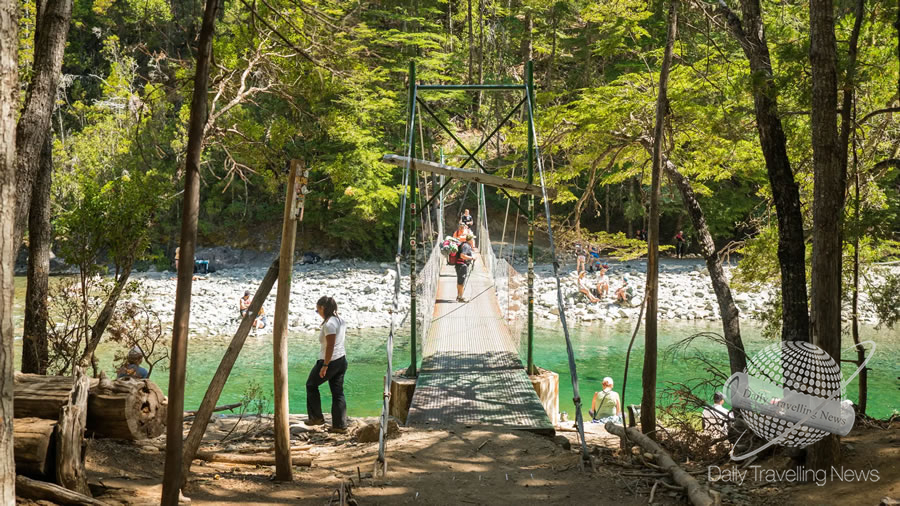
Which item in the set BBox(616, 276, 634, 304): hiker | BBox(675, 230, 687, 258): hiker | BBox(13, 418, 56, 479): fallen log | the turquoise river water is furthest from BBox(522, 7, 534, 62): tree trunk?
BBox(13, 418, 56, 479): fallen log

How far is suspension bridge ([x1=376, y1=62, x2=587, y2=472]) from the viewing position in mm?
4508

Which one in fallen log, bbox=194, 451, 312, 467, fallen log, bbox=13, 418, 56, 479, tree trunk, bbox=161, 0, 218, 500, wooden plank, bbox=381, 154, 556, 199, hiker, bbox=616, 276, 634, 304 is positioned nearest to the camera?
tree trunk, bbox=161, 0, 218, 500

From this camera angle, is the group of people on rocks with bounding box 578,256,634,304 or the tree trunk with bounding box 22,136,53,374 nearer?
the tree trunk with bounding box 22,136,53,374

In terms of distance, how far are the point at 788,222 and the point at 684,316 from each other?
1096 cm

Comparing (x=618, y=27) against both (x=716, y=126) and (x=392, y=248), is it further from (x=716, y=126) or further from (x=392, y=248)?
(x=392, y=248)

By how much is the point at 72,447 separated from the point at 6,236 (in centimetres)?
112

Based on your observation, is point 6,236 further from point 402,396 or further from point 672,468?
point 402,396

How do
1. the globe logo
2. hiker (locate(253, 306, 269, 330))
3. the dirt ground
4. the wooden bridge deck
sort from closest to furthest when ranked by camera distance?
the dirt ground → the globe logo → the wooden bridge deck → hiker (locate(253, 306, 269, 330))

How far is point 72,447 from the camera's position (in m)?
2.76

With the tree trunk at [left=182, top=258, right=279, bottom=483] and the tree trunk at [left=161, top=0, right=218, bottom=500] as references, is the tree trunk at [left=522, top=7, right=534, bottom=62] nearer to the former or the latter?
the tree trunk at [left=182, top=258, right=279, bottom=483]

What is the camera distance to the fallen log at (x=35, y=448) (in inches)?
104

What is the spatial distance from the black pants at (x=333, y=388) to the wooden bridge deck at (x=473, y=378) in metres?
0.53

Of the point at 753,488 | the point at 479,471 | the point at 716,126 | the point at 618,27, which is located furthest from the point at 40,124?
the point at 618,27

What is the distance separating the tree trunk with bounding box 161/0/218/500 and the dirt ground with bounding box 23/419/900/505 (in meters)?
0.41
